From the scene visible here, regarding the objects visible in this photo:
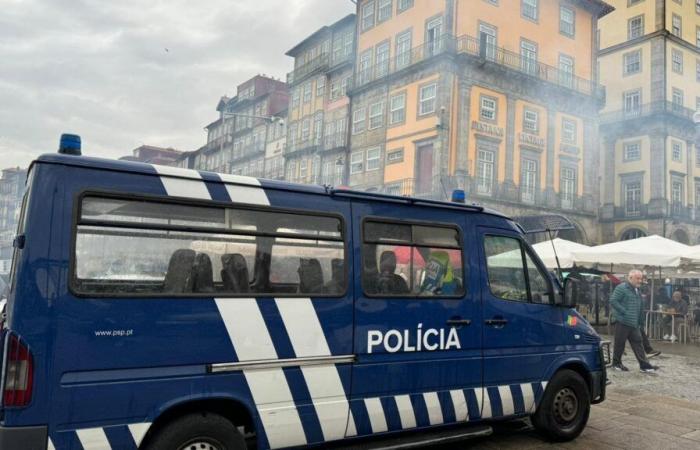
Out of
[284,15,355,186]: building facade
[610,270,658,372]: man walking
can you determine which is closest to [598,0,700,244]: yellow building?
[284,15,355,186]: building facade

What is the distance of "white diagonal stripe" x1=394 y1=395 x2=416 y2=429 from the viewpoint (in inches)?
181

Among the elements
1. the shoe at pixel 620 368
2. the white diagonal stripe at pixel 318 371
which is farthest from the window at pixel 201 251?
the shoe at pixel 620 368

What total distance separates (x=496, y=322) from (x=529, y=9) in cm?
2923

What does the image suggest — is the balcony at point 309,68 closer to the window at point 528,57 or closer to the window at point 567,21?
the window at point 528,57

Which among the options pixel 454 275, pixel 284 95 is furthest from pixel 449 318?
pixel 284 95

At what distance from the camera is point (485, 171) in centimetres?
2773

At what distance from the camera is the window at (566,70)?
3138 cm

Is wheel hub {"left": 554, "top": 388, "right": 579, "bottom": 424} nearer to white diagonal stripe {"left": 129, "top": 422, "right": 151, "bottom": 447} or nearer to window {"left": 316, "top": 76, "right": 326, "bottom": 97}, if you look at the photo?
white diagonal stripe {"left": 129, "top": 422, "right": 151, "bottom": 447}

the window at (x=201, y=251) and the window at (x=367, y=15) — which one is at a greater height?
the window at (x=367, y=15)

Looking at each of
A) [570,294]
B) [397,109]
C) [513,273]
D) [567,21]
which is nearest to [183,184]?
[513,273]

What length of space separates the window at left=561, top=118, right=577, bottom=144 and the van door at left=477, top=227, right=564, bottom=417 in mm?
28151

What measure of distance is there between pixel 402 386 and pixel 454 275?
1127mm

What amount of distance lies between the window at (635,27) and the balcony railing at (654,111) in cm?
519

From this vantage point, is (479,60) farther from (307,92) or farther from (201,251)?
(201,251)
